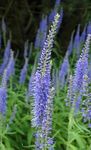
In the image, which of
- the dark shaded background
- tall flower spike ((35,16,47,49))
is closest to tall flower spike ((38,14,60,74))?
tall flower spike ((35,16,47,49))

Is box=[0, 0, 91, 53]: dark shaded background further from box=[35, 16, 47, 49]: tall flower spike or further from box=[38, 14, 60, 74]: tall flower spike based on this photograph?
box=[38, 14, 60, 74]: tall flower spike

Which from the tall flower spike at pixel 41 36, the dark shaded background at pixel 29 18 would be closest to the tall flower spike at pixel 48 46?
the tall flower spike at pixel 41 36

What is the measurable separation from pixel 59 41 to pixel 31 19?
822 millimetres

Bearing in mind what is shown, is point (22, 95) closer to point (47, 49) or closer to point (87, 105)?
point (87, 105)

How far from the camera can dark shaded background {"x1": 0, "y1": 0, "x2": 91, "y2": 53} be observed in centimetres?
986

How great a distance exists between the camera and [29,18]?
10.6 meters

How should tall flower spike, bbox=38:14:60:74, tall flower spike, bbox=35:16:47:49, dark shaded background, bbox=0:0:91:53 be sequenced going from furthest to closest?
dark shaded background, bbox=0:0:91:53, tall flower spike, bbox=35:16:47:49, tall flower spike, bbox=38:14:60:74

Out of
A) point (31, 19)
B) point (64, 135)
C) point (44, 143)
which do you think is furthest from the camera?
point (31, 19)

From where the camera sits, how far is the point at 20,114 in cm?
618

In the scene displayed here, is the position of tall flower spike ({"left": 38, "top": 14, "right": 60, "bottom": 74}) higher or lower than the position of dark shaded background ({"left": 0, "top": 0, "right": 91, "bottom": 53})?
lower

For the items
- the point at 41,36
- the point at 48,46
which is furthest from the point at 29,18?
the point at 48,46

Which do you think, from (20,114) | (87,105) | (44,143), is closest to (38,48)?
(20,114)

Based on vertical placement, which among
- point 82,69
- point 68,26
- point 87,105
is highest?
point 68,26

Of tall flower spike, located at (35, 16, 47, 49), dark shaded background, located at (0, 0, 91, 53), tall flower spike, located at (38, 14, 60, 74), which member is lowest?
tall flower spike, located at (38, 14, 60, 74)
